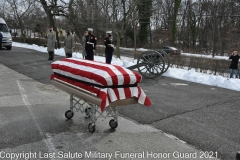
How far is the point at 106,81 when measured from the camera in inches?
162

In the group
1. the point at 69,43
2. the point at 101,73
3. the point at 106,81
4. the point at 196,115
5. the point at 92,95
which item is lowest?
the point at 196,115

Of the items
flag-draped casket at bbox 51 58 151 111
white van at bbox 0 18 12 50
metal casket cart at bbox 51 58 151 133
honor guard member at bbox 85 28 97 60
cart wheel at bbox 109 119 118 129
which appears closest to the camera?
flag-draped casket at bbox 51 58 151 111

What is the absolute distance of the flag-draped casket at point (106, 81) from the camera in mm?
4148

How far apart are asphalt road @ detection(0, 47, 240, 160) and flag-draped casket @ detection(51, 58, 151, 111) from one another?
1081 millimetres

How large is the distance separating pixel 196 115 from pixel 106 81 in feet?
9.47

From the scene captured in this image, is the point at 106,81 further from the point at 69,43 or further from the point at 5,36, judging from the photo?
the point at 5,36

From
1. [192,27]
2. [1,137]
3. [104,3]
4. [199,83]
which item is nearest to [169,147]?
[1,137]

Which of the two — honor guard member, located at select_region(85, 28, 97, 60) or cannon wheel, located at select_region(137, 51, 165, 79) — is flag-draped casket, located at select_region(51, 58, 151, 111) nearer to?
cannon wheel, located at select_region(137, 51, 165, 79)

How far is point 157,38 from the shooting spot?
42375mm

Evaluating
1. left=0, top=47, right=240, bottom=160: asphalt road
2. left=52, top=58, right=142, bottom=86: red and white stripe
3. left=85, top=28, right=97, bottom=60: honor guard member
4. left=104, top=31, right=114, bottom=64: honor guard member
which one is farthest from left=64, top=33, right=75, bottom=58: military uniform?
left=52, top=58, right=142, bottom=86: red and white stripe

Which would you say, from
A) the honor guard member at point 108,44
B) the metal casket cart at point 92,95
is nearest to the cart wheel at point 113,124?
the metal casket cart at point 92,95

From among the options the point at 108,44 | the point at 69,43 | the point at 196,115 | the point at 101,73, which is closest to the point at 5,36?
the point at 69,43

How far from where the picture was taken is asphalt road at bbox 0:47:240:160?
4.56 m

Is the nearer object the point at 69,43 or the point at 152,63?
the point at 152,63
